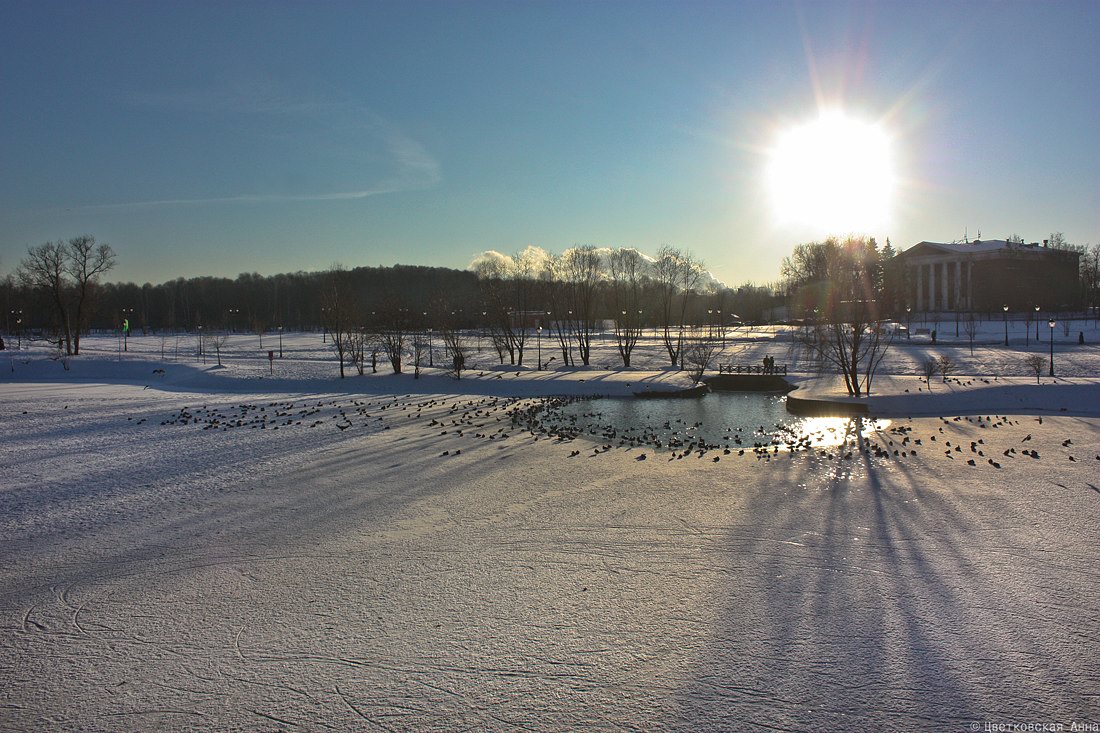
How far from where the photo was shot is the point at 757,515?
10312 mm

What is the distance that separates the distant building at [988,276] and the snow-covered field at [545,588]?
291 feet

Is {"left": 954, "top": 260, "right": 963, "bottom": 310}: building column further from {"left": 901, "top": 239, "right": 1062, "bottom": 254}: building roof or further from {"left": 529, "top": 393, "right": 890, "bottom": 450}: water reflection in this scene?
{"left": 529, "top": 393, "right": 890, "bottom": 450}: water reflection

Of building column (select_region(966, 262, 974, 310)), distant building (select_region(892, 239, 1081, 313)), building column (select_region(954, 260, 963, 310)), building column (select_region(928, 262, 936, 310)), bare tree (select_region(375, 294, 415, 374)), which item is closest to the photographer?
bare tree (select_region(375, 294, 415, 374))

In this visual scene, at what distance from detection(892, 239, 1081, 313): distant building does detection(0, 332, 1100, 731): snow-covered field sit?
88.8 m

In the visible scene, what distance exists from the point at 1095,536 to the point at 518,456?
10.8 metres


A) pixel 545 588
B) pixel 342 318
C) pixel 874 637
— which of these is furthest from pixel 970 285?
pixel 545 588

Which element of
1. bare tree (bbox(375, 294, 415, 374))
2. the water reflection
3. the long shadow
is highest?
bare tree (bbox(375, 294, 415, 374))

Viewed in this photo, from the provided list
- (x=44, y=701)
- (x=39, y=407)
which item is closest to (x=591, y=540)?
(x=44, y=701)

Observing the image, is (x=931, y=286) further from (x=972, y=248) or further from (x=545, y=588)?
(x=545, y=588)

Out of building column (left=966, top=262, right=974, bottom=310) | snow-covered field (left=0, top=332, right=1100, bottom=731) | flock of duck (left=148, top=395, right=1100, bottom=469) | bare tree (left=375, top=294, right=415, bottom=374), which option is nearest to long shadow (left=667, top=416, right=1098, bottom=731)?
snow-covered field (left=0, top=332, right=1100, bottom=731)

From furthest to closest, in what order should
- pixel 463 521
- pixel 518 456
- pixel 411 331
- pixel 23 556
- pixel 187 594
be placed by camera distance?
pixel 411 331
pixel 518 456
pixel 463 521
pixel 23 556
pixel 187 594

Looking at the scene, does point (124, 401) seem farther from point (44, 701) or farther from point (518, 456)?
point (44, 701)

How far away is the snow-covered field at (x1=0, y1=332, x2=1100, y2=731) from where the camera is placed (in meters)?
5.18

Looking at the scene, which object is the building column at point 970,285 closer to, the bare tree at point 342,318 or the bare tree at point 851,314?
the bare tree at point 851,314
